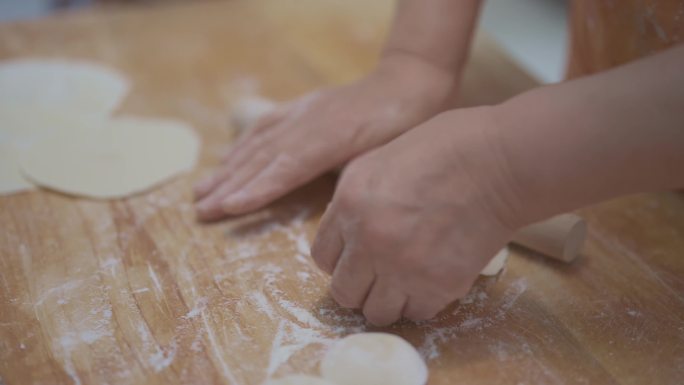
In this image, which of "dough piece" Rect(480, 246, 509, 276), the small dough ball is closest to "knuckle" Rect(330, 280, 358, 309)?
the small dough ball

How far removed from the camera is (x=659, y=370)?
0.88 m

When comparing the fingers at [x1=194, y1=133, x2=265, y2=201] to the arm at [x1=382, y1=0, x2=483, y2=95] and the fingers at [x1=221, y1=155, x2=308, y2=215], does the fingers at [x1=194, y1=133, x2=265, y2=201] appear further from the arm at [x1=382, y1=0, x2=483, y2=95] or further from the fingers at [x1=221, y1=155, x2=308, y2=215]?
the arm at [x1=382, y1=0, x2=483, y2=95]

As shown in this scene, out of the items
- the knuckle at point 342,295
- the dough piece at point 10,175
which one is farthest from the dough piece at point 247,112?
the knuckle at point 342,295

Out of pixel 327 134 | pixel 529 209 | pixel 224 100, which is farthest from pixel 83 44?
pixel 529 209

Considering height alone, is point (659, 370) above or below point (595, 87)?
below

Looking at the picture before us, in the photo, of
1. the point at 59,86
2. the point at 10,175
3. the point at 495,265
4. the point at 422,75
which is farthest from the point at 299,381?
the point at 59,86

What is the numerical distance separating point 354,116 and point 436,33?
0.25 meters

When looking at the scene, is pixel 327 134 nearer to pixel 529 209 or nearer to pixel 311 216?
pixel 311 216

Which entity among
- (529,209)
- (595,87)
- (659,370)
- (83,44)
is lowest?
(83,44)

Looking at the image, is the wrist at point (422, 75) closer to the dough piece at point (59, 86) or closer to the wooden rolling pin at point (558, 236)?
the wooden rolling pin at point (558, 236)

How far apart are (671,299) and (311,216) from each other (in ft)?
1.99

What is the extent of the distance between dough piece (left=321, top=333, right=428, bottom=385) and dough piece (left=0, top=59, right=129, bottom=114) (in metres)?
0.91

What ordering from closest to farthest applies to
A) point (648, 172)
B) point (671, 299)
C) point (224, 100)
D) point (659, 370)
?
1. point (648, 172)
2. point (659, 370)
3. point (671, 299)
4. point (224, 100)

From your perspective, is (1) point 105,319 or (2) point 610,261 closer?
(1) point 105,319
